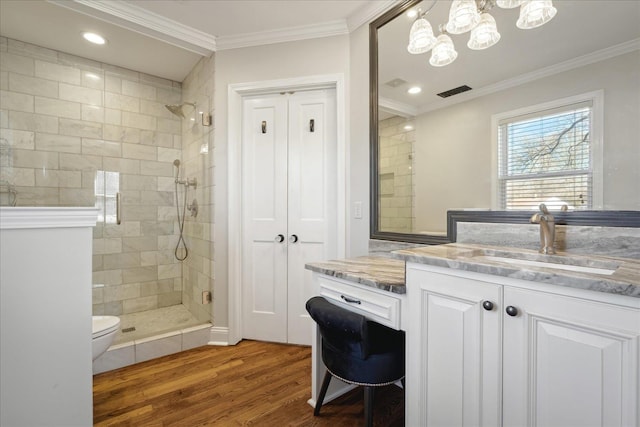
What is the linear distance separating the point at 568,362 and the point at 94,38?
141 inches

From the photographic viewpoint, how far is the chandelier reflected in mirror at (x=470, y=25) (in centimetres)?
130

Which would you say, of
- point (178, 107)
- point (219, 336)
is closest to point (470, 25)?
point (178, 107)

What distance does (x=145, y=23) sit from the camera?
2.20 m

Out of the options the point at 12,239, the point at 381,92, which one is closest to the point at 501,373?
the point at 381,92

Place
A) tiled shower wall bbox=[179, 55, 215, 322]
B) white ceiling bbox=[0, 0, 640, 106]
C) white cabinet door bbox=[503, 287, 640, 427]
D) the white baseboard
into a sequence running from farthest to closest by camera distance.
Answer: tiled shower wall bbox=[179, 55, 215, 322]
the white baseboard
white ceiling bbox=[0, 0, 640, 106]
white cabinet door bbox=[503, 287, 640, 427]

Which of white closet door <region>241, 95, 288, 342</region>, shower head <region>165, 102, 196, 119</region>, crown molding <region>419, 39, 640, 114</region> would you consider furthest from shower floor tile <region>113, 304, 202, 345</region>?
crown molding <region>419, 39, 640, 114</region>

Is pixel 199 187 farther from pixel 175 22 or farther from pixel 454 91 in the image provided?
pixel 454 91

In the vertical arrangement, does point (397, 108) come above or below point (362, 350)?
above

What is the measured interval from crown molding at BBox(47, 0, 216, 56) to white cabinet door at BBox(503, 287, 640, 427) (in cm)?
276

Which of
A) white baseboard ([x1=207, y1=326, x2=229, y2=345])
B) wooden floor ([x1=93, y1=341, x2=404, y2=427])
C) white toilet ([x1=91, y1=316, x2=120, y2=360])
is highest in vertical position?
white toilet ([x1=91, y1=316, x2=120, y2=360])

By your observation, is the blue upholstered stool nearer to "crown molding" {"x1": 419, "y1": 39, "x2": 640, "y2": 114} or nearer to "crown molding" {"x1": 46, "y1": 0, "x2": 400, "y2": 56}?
"crown molding" {"x1": 419, "y1": 39, "x2": 640, "y2": 114}

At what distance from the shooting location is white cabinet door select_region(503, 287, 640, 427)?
0.72 meters

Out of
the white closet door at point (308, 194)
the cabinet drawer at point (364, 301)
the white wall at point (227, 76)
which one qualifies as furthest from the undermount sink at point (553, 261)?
the white wall at point (227, 76)

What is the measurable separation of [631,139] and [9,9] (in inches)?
147
